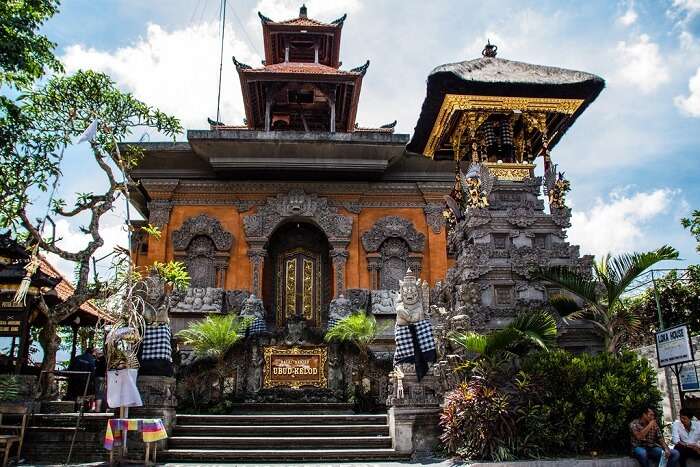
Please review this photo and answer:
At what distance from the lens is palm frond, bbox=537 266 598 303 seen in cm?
985

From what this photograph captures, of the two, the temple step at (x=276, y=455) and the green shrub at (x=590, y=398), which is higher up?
the green shrub at (x=590, y=398)

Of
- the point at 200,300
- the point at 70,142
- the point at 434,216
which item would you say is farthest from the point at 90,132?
the point at 434,216

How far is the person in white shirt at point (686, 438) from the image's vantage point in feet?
25.8

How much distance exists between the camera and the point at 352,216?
61.7ft

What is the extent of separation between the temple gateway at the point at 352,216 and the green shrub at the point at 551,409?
3.40ft

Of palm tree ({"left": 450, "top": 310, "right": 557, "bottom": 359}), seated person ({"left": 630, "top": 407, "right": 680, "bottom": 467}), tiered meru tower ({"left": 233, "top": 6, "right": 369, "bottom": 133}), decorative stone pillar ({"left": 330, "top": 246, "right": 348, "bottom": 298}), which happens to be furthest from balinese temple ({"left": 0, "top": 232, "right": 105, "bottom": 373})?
tiered meru tower ({"left": 233, "top": 6, "right": 369, "bottom": 133})

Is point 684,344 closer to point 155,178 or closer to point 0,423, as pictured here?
point 0,423

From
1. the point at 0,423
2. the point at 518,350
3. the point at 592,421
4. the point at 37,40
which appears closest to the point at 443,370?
the point at 518,350

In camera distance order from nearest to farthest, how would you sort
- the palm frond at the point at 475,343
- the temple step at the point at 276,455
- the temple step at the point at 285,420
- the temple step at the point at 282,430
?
the palm frond at the point at 475,343
the temple step at the point at 276,455
the temple step at the point at 282,430
the temple step at the point at 285,420

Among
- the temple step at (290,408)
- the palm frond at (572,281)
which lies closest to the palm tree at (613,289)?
the palm frond at (572,281)

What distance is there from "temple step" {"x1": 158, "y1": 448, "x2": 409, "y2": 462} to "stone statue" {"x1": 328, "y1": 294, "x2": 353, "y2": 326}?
639 centimetres

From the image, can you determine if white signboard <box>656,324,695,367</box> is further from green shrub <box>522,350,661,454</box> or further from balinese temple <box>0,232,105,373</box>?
balinese temple <box>0,232,105,373</box>

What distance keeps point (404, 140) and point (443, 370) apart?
933 centimetres

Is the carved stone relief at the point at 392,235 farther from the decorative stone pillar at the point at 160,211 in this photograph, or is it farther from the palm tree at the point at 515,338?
the palm tree at the point at 515,338
